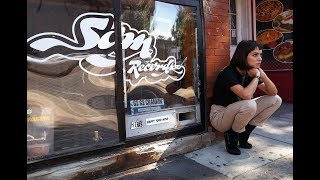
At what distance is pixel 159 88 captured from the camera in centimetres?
388

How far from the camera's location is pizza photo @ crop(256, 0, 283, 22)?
7.23m

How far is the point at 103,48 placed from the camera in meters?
3.29

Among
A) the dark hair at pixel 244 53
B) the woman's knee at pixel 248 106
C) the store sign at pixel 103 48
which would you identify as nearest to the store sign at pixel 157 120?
the store sign at pixel 103 48

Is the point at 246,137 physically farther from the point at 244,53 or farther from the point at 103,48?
the point at 103,48

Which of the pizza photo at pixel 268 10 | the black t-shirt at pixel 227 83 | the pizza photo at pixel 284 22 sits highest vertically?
the pizza photo at pixel 268 10

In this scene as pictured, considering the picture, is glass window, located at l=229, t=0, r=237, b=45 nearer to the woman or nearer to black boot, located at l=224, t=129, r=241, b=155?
the woman

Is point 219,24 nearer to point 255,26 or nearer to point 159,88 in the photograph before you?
point 159,88

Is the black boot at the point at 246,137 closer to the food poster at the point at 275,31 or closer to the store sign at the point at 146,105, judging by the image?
the store sign at the point at 146,105

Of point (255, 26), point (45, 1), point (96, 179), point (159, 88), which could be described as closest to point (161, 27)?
point (159, 88)

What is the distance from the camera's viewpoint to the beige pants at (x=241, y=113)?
12.0ft

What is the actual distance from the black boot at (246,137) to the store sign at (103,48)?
117cm

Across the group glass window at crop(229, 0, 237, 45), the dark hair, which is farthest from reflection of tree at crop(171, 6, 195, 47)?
glass window at crop(229, 0, 237, 45)

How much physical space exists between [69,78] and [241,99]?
226 centimetres
